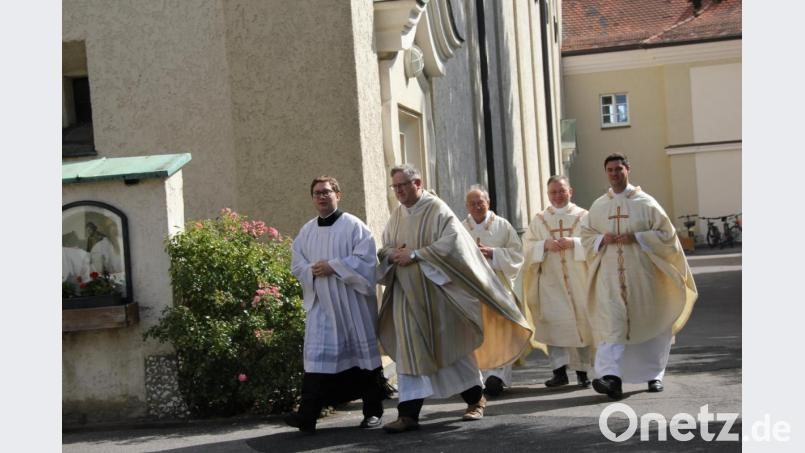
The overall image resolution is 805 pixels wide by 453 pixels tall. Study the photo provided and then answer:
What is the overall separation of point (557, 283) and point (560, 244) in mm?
399

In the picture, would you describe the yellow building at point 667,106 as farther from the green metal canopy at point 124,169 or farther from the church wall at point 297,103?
the green metal canopy at point 124,169

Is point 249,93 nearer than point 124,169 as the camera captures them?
No

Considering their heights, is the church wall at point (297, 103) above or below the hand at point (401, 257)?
above

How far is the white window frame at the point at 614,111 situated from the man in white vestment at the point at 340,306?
3183 cm

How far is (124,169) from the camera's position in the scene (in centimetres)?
1003

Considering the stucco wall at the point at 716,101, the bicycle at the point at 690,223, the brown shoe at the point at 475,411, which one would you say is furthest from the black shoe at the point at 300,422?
the stucco wall at the point at 716,101

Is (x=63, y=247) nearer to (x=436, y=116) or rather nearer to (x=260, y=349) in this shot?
(x=260, y=349)

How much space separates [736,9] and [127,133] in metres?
31.4

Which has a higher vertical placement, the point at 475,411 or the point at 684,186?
the point at 684,186

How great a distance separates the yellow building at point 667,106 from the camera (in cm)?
3928

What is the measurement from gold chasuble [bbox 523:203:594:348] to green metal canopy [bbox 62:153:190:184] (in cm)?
346

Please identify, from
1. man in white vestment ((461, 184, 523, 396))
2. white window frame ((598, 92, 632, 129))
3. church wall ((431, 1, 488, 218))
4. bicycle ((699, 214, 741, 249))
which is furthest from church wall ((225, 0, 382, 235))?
white window frame ((598, 92, 632, 129))

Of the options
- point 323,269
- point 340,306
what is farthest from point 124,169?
point 340,306

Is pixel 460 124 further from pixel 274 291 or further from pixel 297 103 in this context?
pixel 274 291
